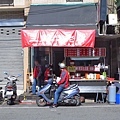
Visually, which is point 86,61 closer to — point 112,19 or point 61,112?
point 112,19

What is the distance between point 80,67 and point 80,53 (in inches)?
26.2

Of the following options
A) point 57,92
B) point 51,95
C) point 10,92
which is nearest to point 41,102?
point 51,95

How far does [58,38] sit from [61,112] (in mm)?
3888

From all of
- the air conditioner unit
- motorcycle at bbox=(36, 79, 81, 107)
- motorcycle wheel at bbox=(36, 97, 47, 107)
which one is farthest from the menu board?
motorcycle wheel at bbox=(36, 97, 47, 107)

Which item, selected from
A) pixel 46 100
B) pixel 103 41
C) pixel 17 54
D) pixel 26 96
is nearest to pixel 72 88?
pixel 46 100

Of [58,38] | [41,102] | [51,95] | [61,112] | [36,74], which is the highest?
[58,38]

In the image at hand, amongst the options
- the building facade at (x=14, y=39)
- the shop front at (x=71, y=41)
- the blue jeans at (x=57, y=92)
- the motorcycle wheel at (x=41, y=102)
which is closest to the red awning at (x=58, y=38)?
the shop front at (x=71, y=41)

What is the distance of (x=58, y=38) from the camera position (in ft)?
52.9

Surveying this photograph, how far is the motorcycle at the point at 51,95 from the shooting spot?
1474 cm

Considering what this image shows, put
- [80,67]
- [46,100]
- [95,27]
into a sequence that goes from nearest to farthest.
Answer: [46,100] → [95,27] → [80,67]

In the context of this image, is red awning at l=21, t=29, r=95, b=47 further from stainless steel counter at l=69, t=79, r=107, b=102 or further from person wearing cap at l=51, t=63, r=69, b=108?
person wearing cap at l=51, t=63, r=69, b=108

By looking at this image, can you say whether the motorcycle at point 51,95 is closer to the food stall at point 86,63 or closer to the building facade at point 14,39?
the food stall at point 86,63

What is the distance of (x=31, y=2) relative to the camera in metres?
18.8

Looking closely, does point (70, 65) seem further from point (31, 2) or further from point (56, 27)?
point (31, 2)
